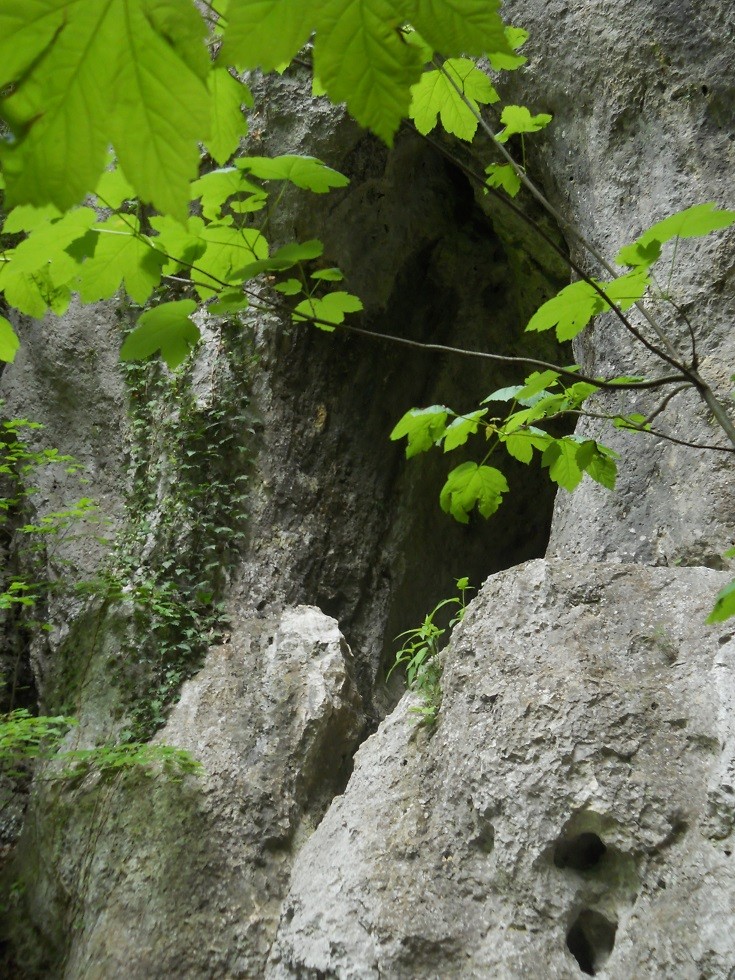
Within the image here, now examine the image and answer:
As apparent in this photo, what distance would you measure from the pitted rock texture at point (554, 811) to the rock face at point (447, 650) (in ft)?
0.03

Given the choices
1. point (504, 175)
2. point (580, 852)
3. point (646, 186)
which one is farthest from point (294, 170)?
point (646, 186)

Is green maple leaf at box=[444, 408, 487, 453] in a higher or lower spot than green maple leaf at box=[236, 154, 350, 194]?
lower

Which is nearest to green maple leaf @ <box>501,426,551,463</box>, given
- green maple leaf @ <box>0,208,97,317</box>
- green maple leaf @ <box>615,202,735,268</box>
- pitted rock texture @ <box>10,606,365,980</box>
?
green maple leaf @ <box>615,202,735,268</box>

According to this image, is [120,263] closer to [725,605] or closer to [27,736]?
[725,605]

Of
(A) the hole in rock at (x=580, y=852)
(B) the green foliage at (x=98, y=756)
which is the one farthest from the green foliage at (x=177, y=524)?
(A) the hole in rock at (x=580, y=852)

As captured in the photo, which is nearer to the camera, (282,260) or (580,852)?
(282,260)

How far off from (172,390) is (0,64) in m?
5.28

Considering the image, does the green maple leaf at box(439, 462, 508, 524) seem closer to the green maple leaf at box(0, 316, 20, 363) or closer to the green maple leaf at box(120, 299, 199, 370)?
the green maple leaf at box(120, 299, 199, 370)

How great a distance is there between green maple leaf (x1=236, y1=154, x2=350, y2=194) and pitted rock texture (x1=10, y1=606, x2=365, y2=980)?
12.1 feet

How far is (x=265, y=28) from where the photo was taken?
78cm

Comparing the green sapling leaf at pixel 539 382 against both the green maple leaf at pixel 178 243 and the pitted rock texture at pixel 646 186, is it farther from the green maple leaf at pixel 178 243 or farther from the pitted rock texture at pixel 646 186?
the pitted rock texture at pixel 646 186

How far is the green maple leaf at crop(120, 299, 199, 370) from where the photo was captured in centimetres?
119

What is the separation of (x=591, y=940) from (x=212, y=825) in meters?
2.26

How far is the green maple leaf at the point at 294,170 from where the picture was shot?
129 cm
